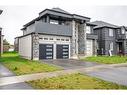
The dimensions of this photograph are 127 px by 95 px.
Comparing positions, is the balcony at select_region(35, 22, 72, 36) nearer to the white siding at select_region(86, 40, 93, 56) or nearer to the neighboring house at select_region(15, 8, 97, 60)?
the neighboring house at select_region(15, 8, 97, 60)

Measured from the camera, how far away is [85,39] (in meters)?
27.8

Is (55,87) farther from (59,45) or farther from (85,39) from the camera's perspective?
(85,39)

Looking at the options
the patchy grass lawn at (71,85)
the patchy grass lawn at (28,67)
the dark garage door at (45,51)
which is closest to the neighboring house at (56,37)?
the dark garage door at (45,51)

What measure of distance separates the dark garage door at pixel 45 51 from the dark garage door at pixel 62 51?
119 cm

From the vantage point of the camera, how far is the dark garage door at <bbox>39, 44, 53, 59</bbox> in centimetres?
2255

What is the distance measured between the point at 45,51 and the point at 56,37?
2663 mm

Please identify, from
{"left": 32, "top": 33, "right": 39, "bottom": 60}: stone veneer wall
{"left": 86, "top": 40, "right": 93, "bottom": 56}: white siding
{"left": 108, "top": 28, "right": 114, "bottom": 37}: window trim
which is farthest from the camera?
{"left": 108, "top": 28, "right": 114, "bottom": 37}: window trim

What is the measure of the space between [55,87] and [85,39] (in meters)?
19.4

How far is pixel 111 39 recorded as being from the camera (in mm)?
35719

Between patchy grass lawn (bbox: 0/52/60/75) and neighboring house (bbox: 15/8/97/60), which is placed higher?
neighboring house (bbox: 15/8/97/60)

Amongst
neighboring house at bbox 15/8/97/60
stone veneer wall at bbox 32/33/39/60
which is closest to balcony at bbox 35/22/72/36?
neighboring house at bbox 15/8/97/60

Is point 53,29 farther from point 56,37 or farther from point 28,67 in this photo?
point 28,67

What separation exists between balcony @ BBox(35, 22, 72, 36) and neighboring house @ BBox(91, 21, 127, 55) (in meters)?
11.4

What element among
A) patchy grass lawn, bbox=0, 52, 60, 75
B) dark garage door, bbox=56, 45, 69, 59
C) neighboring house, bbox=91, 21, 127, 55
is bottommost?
patchy grass lawn, bbox=0, 52, 60, 75
